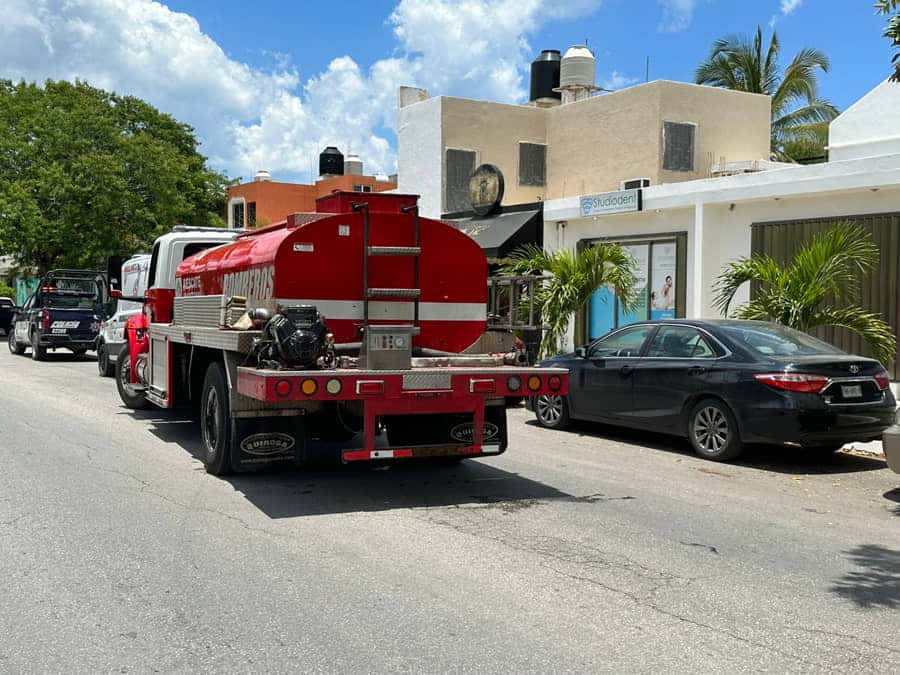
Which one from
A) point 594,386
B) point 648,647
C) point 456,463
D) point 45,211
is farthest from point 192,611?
point 45,211

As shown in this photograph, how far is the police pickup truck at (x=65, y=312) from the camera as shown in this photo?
23.9 m

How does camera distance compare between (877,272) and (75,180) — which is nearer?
(877,272)

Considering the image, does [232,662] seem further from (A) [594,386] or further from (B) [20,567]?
(A) [594,386]

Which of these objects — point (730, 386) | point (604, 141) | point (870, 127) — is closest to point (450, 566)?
point (730, 386)

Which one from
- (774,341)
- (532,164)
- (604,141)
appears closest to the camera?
(774,341)

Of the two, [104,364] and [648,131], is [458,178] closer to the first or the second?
[648,131]

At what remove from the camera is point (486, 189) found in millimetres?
23594

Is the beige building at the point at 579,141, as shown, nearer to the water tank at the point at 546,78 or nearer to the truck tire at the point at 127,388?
Answer: the water tank at the point at 546,78

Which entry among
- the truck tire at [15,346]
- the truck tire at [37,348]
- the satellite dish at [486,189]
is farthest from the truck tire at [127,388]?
the truck tire at [15,346]

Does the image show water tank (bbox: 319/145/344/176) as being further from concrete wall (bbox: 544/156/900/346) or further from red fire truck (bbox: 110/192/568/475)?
red fire truck (bbox: 110/192/568/475)

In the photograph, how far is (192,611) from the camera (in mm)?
4922

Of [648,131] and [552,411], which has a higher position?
[648,131]

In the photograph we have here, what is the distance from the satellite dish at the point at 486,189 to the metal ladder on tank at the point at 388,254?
14991mm

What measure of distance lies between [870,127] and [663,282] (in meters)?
6.77
